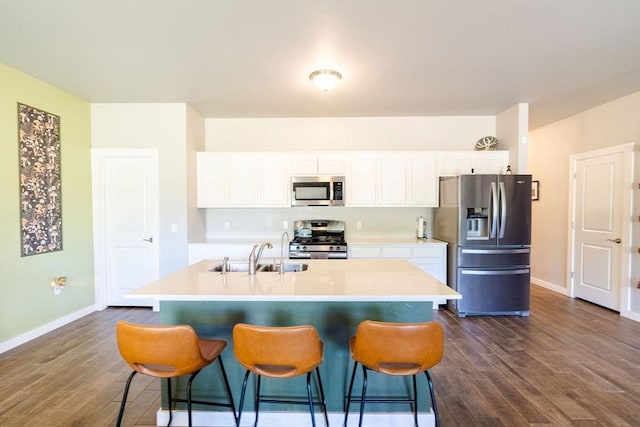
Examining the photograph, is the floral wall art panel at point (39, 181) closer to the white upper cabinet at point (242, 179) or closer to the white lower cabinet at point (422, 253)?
the white upper cabinet at point (242, 179)

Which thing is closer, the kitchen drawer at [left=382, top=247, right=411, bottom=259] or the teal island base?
the teal island base

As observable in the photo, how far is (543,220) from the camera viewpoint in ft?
17.3

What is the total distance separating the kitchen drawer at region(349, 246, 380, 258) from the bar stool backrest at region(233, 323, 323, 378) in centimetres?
264

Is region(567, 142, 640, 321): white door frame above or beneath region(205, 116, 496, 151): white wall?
beneath

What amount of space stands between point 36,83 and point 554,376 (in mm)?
5724

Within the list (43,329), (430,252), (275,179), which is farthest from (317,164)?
(43,329)

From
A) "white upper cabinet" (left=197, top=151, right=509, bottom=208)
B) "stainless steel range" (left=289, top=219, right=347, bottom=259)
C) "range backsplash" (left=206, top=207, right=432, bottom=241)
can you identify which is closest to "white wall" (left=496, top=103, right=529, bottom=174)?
"white upper cabinet" (left=197, top=151, right=509, bottom=208)

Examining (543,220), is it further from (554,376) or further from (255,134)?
(255,134)

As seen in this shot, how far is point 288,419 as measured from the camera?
1994 millimetres

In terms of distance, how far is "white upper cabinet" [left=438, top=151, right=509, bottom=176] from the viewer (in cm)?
438

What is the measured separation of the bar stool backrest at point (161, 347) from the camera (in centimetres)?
158

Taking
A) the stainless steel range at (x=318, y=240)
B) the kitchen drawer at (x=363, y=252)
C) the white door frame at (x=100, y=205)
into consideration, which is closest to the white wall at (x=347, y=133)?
the white door frame at (x=100, y=205)

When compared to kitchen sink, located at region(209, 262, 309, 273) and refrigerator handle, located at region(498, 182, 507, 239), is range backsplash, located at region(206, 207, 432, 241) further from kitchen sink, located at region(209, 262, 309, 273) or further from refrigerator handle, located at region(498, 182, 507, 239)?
kitchen sink, located at region(209, 262, 309, 273)

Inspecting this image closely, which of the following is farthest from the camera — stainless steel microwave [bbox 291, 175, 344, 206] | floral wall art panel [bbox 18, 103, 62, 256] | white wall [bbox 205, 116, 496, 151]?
white wall [bbox 205, 116, 496, 151]
